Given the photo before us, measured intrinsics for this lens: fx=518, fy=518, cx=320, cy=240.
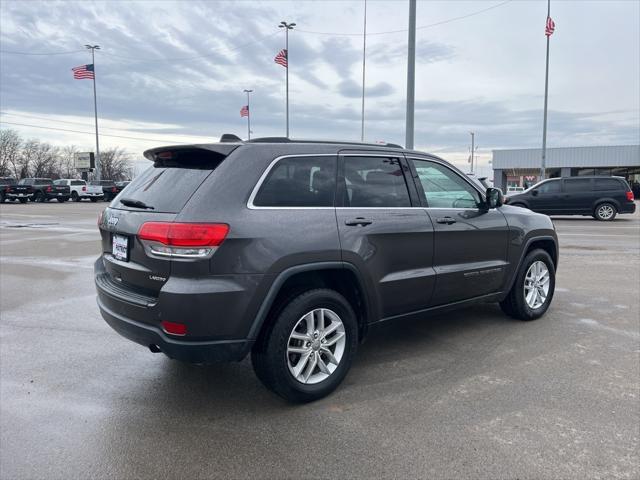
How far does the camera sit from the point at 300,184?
12.0ft

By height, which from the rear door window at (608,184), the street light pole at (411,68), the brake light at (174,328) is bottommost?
the brake light at (174,328)

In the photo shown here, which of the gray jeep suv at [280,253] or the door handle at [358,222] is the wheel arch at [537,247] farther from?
the door handle at [358,222]

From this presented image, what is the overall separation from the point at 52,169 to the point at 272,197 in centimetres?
9053

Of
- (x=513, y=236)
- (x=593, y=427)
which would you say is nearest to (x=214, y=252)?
(x=593, y=427)

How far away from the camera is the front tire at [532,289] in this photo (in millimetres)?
5398

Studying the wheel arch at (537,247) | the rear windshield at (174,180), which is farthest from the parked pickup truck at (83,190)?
the wheel arch at (537,247)

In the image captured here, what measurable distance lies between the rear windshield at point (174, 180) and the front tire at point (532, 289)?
11.3 feet

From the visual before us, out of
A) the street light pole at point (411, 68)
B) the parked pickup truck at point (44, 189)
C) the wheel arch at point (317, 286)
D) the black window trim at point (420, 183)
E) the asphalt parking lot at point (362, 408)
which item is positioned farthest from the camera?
the parked pickup truck at point (44, 189)

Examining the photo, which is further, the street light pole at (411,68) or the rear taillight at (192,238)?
the street light pole at (411,68)

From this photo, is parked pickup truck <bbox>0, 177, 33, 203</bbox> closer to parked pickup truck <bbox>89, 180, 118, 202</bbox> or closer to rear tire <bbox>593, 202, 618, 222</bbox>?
parked pickup truck <bbox>89, 180, 118, 202</bbox>

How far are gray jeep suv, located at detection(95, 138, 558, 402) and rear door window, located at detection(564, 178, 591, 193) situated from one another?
17.2 meters

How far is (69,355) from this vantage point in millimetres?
4598

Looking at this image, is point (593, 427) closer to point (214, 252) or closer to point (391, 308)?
point (391, 308)

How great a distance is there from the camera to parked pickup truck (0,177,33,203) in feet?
117
